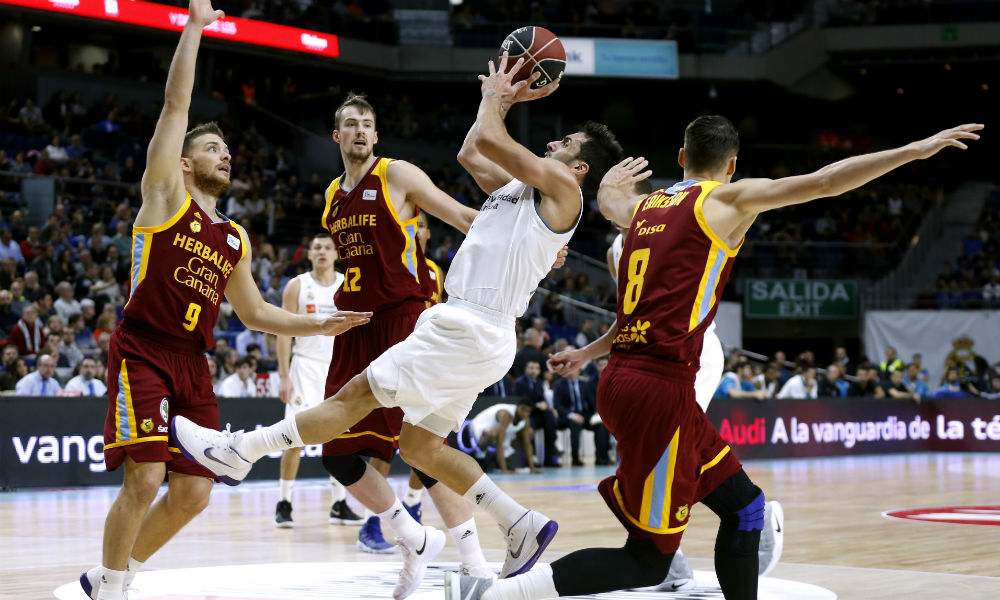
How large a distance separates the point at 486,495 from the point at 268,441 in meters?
1.04

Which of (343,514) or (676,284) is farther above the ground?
(676,284)

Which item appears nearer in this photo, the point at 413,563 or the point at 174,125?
the point at 174,125

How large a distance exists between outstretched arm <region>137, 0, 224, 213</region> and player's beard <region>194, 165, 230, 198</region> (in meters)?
0.33

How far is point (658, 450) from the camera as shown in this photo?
468 cm

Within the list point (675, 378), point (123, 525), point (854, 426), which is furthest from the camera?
point (854, 426)

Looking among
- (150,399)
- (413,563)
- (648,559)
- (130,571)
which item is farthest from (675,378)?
(130,571)

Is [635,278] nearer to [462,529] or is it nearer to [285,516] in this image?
[462,529]

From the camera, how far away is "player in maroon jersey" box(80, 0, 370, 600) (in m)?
5.30

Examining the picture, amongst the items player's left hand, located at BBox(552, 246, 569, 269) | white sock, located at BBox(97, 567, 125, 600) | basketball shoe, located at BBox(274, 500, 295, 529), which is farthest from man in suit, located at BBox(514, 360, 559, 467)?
white sock, located at BBox(97, 567, 125, 600)

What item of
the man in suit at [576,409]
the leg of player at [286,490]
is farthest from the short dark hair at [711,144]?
the man in suit at [576,409]

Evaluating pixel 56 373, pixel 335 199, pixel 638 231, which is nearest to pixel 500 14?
pixel 56 373

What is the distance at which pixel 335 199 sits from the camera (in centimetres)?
723

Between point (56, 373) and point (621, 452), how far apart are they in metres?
12.1

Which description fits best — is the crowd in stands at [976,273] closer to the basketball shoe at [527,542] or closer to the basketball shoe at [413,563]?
the basketball shoe at [413,563]
